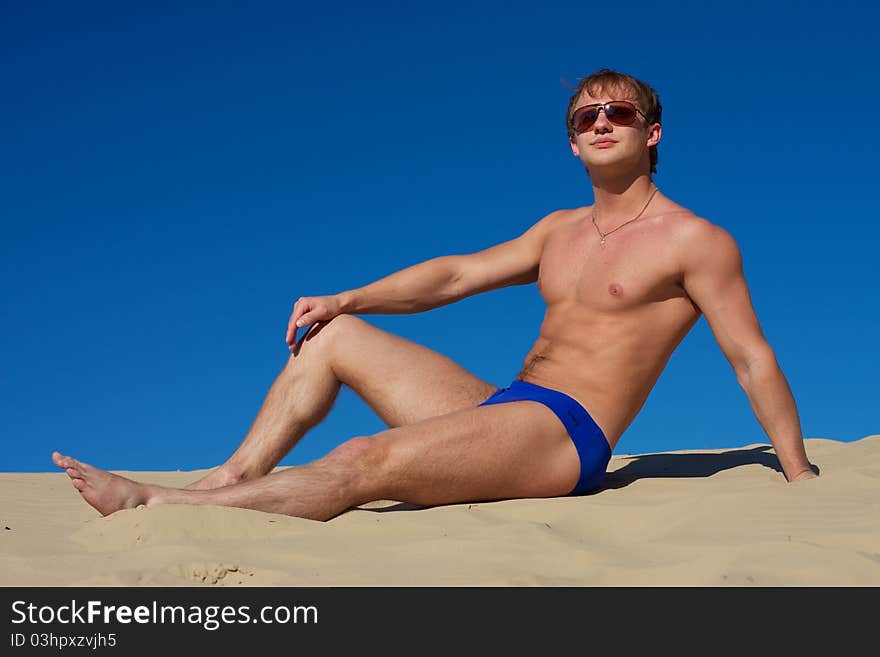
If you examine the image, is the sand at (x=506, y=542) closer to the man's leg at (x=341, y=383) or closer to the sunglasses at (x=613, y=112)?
the man's leg at (x=341, y=383)

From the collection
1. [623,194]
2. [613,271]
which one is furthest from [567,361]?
[623,194]

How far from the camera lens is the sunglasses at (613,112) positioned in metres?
4.95

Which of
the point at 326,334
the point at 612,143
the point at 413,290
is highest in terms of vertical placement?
the point at 612,143

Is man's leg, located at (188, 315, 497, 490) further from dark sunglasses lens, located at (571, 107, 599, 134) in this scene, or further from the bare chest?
dark sunglasses lens, located at (571, 107, 599, 134)

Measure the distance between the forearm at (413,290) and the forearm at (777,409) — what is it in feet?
5.44

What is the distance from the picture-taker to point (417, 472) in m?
4.03

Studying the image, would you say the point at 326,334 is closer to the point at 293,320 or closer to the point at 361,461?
the point at 293,320

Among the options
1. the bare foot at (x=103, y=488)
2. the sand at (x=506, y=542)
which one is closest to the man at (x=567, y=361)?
the sand at (x=506, y=542)

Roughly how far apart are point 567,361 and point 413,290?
0.97 metres

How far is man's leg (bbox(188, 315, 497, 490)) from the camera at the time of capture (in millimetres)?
4680
